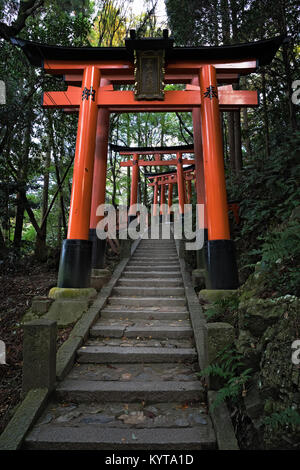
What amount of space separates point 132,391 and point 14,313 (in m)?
3.38

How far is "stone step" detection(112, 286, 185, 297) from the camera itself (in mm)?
5820

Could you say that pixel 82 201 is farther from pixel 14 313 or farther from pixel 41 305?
pixel 14 313

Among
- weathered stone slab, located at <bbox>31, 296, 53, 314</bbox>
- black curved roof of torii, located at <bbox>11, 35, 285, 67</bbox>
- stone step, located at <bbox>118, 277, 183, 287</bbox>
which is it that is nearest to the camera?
weathered stone slab, located at <bbox>31, 296, 53, 314</bbox>

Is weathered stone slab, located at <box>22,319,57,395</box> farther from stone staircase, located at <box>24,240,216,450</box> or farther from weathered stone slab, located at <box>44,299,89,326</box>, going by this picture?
weathered stone slab, located at <box>44,299,89,326</box>

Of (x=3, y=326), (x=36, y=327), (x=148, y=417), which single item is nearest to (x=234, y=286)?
(x=148, y=417)

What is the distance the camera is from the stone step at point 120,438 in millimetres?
2350

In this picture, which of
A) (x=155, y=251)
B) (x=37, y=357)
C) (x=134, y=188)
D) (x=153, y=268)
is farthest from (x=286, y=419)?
(x=134, y=188)

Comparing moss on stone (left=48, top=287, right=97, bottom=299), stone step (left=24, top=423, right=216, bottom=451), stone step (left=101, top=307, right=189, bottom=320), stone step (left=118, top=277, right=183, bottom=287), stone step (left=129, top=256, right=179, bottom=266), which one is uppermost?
stone step (left=129, top=256, right=179, bottom=266)

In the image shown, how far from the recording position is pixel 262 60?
5.94 metres

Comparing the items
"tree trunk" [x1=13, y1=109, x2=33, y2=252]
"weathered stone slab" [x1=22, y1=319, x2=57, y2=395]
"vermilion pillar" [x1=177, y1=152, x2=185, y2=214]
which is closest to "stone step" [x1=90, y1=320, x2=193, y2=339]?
"weathered stone slab" [x1=22, y1=319, x2=57, y2=395]

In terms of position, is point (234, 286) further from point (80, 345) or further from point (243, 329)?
point (80, 345)

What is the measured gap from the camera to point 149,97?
19.3 feet

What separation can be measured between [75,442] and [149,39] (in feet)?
21.6

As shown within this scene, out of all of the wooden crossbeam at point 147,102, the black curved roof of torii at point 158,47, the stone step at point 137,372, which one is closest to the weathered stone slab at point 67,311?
the stone step at point 137,372
